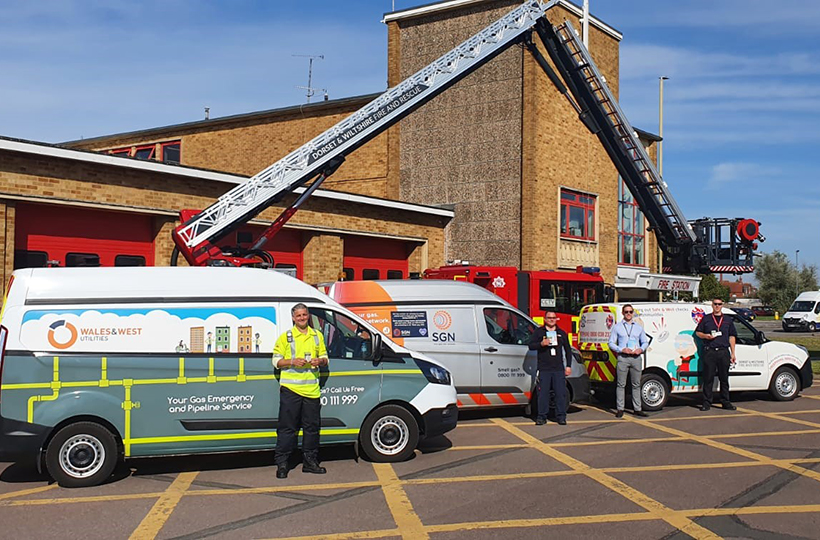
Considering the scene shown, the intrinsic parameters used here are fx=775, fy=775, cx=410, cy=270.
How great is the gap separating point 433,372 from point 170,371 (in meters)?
2.88

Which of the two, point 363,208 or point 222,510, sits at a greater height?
point 363,208

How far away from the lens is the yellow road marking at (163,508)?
598 centimetres

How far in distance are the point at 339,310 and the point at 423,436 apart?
171 cm

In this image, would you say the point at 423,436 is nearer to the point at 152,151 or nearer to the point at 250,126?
the point at 250,126

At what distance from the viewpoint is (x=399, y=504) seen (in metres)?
6.80

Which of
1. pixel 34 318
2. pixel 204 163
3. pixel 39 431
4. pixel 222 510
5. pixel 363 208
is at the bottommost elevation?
pixel 222 510

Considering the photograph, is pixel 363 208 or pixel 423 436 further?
pixel 363 208

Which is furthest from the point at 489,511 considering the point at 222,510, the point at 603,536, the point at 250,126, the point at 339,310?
the point at 250,126

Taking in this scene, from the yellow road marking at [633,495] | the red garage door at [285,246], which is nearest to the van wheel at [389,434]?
the yellow road marking at [633,495]

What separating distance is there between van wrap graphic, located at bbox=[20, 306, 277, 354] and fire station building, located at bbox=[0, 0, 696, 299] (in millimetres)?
9114

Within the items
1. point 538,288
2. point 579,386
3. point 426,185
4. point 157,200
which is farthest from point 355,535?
point 426,185

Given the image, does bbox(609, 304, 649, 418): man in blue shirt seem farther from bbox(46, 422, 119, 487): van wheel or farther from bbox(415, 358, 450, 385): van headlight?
bbox(46, 422, 119, 487): van wheel

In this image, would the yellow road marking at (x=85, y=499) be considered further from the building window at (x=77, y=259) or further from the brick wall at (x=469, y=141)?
the brick wall at (x=469, y=141)

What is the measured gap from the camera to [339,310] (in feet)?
28.1
